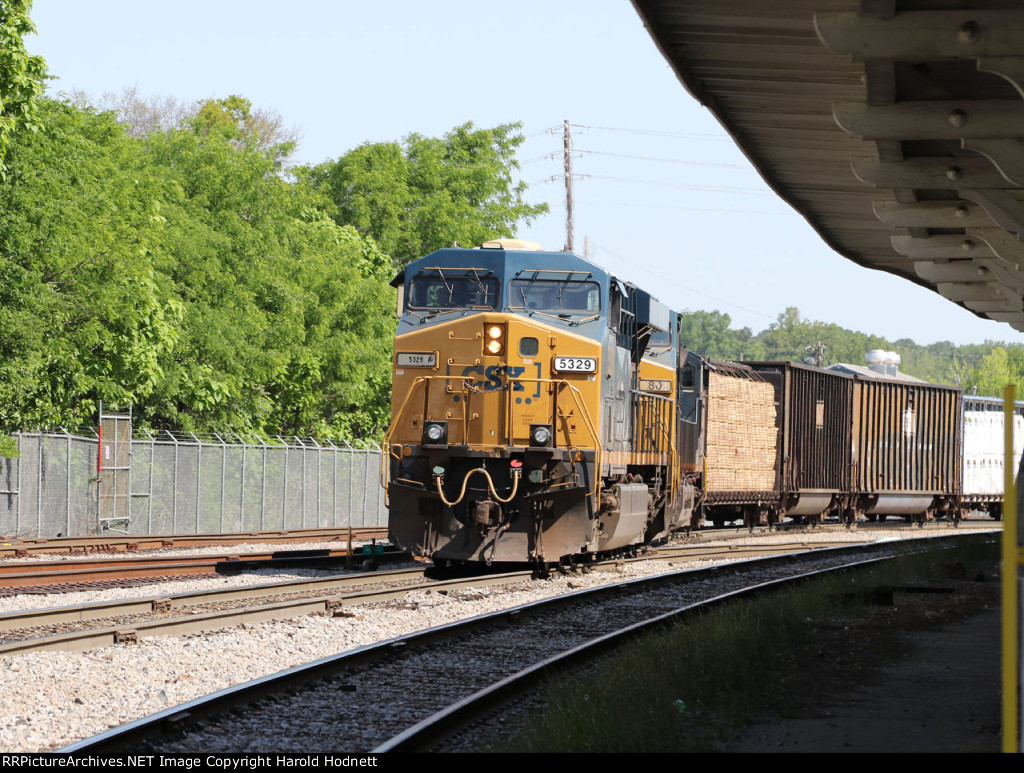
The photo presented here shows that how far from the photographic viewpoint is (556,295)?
16.6 metres

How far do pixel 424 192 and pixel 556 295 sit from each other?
1325 inches

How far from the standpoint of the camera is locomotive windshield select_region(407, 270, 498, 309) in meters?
16.6

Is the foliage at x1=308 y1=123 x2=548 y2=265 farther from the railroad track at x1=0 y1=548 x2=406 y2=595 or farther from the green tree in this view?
the railroad track at x1=0 y1=548 x2=406 y2=595

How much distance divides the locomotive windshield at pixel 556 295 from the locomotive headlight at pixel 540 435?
1.49m

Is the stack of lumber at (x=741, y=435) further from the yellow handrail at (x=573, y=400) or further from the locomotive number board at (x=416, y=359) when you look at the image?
the locomotive number board at (x=416, y=359)

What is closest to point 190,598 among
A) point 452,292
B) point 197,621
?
point 197,621

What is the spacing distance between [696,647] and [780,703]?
1724 millimetres

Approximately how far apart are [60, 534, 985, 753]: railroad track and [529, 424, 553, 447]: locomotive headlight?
210 centimetres

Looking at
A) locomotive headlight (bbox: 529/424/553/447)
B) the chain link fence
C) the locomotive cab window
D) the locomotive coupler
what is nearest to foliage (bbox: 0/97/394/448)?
the chain link fence

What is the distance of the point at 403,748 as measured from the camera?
709 cm

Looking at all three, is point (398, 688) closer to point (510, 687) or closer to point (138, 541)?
point (510, 687)

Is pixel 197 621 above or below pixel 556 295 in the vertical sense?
below

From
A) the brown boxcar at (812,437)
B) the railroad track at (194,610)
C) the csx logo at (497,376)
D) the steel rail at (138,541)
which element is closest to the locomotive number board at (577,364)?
the csx logo at (497,376)
